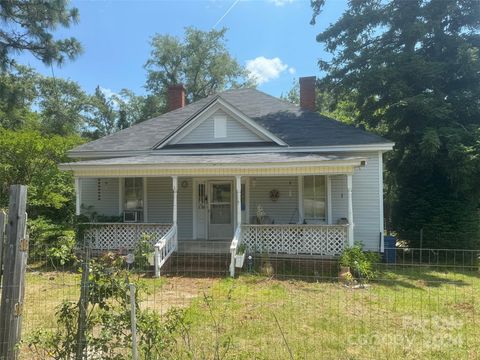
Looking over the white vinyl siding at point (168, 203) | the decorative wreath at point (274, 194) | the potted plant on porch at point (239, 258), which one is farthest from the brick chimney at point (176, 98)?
the potted plant on porch at point (239, 258)

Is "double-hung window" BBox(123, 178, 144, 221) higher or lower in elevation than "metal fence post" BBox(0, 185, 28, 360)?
higher

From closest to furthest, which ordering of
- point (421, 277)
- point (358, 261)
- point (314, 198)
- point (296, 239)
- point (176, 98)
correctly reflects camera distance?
point (358, 261)
point (421, 277)
point (296, 239)
point (314, 198)
point (176, 98)

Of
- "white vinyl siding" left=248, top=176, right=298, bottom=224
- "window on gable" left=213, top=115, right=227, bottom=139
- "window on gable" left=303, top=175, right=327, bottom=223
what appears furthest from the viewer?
"window on gable" left=213, top=115, right=227, bottom=139

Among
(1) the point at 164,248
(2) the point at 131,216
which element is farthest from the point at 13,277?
(2) the point at 131,216

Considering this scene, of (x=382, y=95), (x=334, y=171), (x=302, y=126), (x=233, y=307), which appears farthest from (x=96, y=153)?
(x=382, y=95)

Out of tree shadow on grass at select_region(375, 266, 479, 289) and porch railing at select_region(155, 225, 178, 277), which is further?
porch railing at select_region(155, 225, 178, 277)

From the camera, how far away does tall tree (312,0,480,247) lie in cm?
1316

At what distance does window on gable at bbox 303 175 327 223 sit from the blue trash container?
2082mm

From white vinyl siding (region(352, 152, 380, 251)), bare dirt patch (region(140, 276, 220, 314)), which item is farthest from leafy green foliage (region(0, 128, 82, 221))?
white vinyl siding (region(352, 152, 380, 251))

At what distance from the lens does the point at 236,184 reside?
11461 mm

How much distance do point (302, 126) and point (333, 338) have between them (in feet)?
32.6

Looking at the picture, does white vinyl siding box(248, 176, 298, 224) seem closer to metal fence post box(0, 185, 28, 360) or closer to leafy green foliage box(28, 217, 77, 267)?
leafy green foliage box(28, 217, 77, 267)

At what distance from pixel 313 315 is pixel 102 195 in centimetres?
1030

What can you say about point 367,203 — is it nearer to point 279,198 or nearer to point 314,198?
point 314,198
